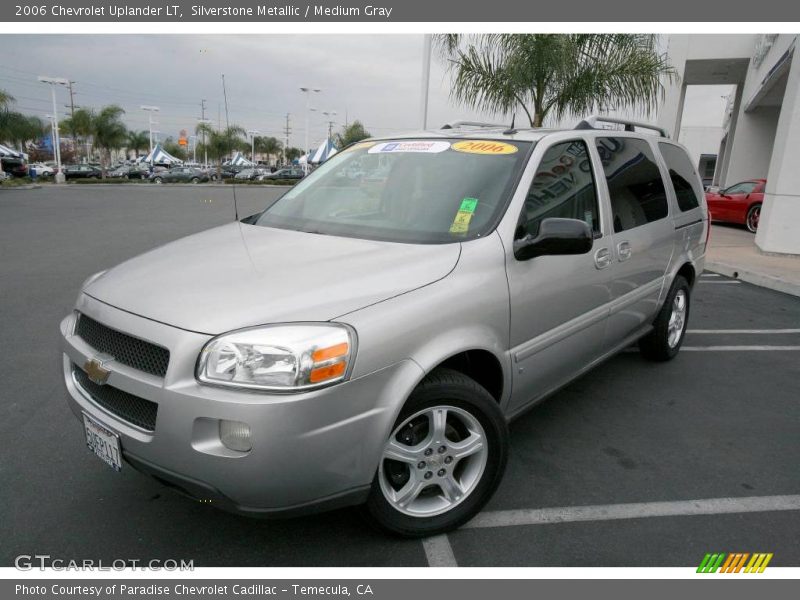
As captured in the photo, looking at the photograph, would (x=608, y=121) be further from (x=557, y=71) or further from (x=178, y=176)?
(x=178, y=176)

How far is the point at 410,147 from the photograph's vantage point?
11.7ft

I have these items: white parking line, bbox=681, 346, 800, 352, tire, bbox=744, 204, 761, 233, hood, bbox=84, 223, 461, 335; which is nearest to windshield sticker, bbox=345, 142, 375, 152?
hood, bbox=84, 223, 461, 335

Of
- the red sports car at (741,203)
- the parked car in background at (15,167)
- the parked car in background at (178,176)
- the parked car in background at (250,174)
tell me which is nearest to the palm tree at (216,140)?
the parked car in background at (250,174)

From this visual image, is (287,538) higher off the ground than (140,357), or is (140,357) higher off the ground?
(140,357)

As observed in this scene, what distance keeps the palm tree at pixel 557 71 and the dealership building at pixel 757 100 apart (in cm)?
261

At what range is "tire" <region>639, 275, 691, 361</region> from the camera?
467 centimetres

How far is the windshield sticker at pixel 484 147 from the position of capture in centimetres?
325

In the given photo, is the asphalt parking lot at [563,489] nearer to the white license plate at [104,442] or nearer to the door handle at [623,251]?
the white license plate at [104,442]

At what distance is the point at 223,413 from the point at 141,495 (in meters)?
1.22

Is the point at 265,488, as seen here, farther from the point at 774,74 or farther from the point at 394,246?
the point at 774,74

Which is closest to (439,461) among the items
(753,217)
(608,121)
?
(608,121)

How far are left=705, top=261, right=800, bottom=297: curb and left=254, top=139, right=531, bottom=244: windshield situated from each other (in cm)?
662

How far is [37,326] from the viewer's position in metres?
5.52

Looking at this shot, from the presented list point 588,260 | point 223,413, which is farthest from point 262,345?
point 588,260
